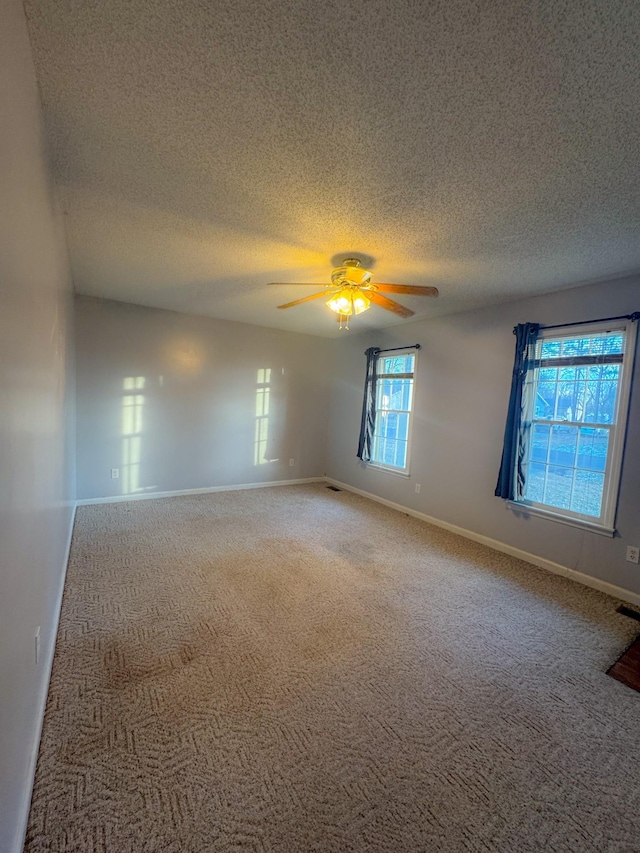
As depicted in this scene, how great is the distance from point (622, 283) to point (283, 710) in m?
3.79

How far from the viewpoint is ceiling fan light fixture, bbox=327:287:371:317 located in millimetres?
2648

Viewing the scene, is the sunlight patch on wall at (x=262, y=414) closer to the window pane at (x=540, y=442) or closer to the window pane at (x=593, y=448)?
the window pane at (x=540, y=442)

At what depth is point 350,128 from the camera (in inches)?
58.6

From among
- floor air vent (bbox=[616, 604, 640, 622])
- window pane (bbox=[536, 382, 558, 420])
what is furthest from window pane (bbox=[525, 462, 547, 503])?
floor air vent (bbox=[616, 604, 640, 622])

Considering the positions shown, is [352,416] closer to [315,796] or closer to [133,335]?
[133,335]

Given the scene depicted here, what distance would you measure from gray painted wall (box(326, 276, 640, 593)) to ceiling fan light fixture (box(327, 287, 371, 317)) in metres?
1.81

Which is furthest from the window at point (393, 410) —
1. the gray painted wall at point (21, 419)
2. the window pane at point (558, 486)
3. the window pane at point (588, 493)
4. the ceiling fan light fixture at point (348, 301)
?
the gray painted wall at point (21, 419)

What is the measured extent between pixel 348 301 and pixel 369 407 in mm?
2618

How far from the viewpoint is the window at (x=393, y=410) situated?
15.6 ft

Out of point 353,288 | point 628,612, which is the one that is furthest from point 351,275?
point 628,612

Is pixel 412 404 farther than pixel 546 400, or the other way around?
pixel 412 404

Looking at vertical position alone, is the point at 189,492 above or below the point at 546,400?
below

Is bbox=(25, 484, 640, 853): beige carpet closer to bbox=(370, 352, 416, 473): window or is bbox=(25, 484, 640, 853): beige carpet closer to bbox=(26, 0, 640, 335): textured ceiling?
bbox=(370, 352, 416, 473): window

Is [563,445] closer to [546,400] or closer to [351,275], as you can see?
[546,400]
